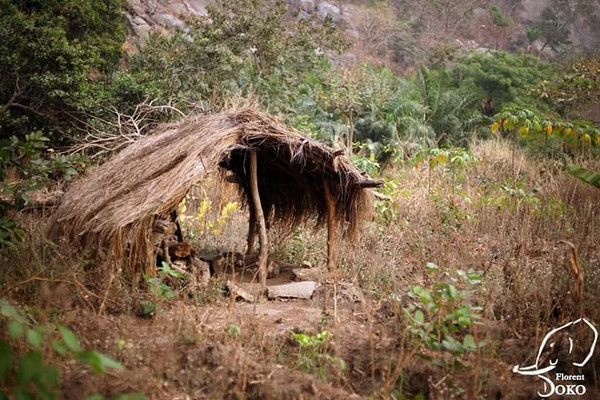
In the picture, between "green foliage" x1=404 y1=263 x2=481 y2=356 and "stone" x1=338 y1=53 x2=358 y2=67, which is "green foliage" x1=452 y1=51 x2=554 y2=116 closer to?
"stone" x1=338 y1=53 x2=358 y2=67

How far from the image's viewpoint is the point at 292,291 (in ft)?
19.6

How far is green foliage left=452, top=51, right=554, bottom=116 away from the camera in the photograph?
58.4ft

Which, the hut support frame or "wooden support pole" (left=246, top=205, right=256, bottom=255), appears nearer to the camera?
the hut support frame

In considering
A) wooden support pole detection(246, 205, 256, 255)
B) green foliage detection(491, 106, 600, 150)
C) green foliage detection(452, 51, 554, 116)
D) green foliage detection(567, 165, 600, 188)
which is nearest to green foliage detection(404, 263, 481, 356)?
green foliage detection(567, 165, 600, 188)

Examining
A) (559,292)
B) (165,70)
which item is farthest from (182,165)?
(165,70)

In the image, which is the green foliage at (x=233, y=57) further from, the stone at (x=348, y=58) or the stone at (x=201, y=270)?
the stone at (x=348, y=58)

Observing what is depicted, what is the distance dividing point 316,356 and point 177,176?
201 cm

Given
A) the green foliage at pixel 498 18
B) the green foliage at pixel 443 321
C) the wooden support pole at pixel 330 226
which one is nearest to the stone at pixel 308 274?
the wooden support pole at pixel 330 226

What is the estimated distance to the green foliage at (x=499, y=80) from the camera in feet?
58.4

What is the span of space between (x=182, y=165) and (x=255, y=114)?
3.35 ft

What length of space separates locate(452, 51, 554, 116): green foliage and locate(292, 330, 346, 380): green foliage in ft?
47.1

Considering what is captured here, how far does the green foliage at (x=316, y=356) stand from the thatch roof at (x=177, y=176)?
1.66 m

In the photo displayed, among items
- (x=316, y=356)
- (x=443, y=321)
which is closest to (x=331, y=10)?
(x=443, y=321)

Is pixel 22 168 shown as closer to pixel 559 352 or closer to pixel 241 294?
pixel 241 294
